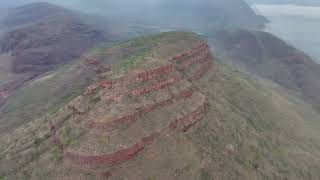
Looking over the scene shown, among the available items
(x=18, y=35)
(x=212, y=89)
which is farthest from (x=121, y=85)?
(x=18, y=35)

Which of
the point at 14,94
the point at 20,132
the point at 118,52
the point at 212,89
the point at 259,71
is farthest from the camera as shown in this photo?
the point at 259,71

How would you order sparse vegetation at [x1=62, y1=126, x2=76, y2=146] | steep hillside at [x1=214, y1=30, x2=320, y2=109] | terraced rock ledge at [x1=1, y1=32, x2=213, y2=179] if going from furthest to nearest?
1. steep hillside at [x1=214, y1=30, x2=320, y2=109]
2. sparse vegetation at [x1=62, y1=126, x2=76, y2=146]
3. terraced rock ledge at [x1=1, y1=32, x2=213, y2=179]

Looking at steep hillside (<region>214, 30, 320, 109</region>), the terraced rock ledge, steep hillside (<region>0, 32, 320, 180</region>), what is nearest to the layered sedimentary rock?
the terraced rock ledge

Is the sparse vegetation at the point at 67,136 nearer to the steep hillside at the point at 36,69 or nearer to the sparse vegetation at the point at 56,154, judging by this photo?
the sparse vegetation at the point at 56,154

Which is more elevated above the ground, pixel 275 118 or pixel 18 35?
pixel 275 118

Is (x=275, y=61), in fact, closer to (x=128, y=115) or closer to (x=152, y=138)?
(x=152, y=138)

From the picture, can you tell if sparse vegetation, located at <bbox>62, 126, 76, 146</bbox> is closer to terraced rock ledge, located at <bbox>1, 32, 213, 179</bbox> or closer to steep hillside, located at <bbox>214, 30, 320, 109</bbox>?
terraced rock ledge, located at <bbox>1, 32, 213, 179</bbox>

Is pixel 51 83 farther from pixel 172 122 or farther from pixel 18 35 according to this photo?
pixel 18 35
